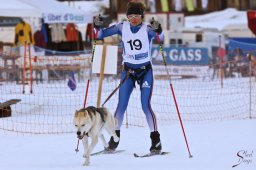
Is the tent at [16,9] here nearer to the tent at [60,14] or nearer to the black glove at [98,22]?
the tent at [60,14]

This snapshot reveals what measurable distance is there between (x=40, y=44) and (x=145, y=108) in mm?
15543

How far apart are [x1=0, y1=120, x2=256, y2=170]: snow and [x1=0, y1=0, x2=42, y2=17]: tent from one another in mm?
8940

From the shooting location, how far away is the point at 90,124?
24.6 ft

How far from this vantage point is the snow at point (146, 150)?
7453mm

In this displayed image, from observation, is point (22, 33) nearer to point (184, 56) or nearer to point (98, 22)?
point (184, 56)

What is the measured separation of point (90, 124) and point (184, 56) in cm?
1598

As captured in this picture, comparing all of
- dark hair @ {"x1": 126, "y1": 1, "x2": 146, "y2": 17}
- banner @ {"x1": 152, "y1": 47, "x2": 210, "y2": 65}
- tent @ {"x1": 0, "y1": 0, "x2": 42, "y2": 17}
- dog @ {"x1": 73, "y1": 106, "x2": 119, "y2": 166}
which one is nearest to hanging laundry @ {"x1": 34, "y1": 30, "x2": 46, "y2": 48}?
tent @ {"x1": 0, "y1": 0, "x2": 42, "y2": 17}

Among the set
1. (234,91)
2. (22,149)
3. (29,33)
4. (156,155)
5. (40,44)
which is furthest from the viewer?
(40,44)

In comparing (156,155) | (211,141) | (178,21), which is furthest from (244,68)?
(156,155)

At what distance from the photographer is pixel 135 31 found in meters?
8.43

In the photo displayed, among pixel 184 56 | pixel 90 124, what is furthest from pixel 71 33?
pixel 90 124

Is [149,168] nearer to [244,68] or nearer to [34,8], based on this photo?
[34,8]

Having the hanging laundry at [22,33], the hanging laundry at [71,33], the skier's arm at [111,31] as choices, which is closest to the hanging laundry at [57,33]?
the hanging laundry at [71,33]

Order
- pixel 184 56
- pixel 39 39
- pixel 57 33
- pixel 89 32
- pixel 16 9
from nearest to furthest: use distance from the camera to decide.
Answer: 1. pixel 16 9
2. pixel 184 56
3. pixel 39 39
4. pixel 57 33
5. pixel 89 32
